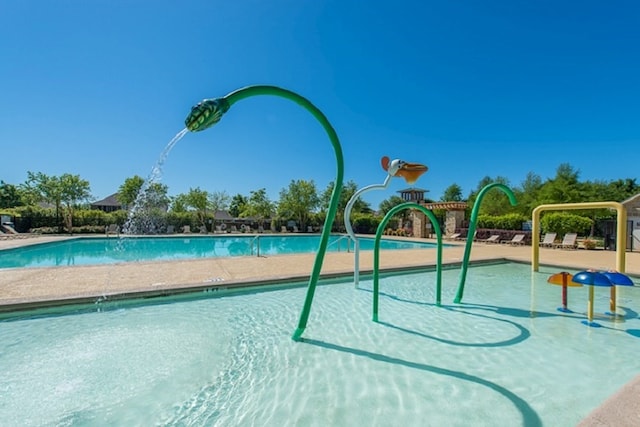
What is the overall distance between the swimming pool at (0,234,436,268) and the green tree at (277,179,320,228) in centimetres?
581

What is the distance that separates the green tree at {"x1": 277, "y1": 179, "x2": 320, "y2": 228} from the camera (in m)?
35.8

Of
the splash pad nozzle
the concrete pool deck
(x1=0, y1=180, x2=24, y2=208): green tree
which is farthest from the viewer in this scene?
(x1=0, y1=180, x2=24, y2=208): green tree

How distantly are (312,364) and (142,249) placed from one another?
19.8 m

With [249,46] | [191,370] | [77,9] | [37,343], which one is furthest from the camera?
[249,46]

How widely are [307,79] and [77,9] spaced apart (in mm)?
10554

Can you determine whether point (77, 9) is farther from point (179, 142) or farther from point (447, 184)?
point (447, 184)

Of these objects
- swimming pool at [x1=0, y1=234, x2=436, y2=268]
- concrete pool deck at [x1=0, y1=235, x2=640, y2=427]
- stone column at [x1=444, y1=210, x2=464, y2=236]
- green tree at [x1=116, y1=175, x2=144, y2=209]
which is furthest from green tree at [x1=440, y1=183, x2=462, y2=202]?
concrete pool deck at [x1=0, y1=235, x2=640, y2=427]

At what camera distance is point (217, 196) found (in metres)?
40.0

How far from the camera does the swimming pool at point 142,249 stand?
47.2 ft

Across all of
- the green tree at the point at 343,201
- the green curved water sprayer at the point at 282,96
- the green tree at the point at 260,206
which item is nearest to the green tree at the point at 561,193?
the green tree at the point at 343,201

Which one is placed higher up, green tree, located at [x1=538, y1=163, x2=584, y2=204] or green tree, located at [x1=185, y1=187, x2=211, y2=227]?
green tree, located at [x1=538, y1=163, x2=584, y2=204]

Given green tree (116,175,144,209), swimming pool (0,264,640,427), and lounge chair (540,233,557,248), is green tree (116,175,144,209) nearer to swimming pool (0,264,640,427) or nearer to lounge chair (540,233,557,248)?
swimming pool (0,264,640,427)

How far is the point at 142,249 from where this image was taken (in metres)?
19.8

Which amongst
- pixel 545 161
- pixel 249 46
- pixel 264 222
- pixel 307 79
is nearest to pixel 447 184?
pixel 545 161
